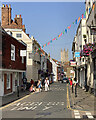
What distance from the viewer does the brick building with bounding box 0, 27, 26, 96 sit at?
20.1 meters

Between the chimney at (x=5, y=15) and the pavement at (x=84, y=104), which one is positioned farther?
the chimney at (x=5, y=15)

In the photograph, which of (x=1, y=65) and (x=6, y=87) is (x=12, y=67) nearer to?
(x=6, y=87)

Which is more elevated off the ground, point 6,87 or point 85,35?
point 85,35

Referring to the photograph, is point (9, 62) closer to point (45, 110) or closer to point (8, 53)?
point (8, 53)

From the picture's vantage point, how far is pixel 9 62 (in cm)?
2206

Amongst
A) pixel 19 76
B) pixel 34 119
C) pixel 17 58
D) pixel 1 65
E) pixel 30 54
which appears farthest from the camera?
pixel 30 54

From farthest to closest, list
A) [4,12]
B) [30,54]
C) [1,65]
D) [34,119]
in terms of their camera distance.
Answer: [30,54], [4,12], [1,65], [34,119]

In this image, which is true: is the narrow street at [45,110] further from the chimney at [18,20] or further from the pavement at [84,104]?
the chimney at [18,20]

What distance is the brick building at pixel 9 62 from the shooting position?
65.9 ft

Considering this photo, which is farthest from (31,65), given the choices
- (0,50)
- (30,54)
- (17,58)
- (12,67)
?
(0,50)

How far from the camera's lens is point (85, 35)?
88.8ft

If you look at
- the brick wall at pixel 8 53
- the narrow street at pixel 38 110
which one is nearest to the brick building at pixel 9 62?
the brick wall at pixel 8 53

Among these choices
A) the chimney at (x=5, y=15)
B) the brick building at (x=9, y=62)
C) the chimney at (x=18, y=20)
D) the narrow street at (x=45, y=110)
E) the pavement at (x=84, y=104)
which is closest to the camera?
the narrow street at (x=45, y=110)

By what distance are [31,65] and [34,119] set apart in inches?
1323
